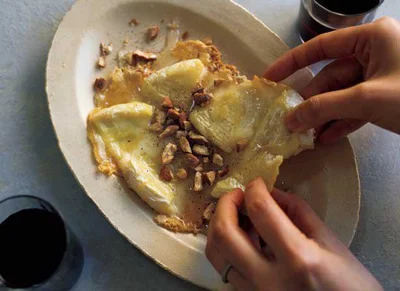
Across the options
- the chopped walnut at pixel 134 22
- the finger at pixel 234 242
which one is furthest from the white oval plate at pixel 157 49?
the finger at pixel 234 242

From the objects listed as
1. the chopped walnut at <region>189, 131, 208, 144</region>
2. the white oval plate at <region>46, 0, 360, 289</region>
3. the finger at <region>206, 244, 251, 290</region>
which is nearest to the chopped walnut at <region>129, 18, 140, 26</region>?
the white oval plate at <region>46, 0, 360, 289</region>

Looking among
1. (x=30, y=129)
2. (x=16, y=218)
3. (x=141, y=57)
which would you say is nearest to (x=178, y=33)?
(x=141, y=57)

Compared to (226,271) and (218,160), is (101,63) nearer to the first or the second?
(218,160)

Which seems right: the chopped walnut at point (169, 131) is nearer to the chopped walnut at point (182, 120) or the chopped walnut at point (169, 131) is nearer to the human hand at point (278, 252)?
the chopped walnut at point (182, 120)

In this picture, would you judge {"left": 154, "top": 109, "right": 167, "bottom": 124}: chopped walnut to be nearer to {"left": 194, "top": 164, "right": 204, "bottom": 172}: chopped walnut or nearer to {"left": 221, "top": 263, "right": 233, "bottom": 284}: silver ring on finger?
{"left": 194, "top": 164, "right": 204, "bottom": 172}: chopped walnut

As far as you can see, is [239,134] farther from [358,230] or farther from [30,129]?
[30,129]
